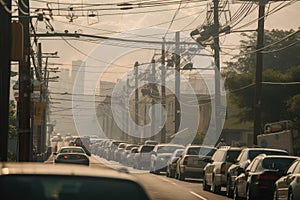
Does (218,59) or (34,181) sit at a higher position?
(218,59)

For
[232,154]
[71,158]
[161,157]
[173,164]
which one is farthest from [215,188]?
[161,157]

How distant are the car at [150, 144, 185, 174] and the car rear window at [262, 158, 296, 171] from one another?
76.1 ft

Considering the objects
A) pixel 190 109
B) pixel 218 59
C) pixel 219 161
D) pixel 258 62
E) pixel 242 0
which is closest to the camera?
pixel 219 161

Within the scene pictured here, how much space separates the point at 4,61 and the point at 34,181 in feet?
56.7

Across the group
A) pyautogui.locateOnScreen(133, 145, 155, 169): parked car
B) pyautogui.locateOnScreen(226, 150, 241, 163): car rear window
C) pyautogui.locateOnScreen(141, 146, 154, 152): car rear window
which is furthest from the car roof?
pyautogui.locateOnScreen(141, 146, 154, 152): car rear window

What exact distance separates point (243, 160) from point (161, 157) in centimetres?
2104

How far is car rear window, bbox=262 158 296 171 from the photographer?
25.8 meters

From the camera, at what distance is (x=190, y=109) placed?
368ft

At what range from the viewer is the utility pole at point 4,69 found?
25984 millimetres

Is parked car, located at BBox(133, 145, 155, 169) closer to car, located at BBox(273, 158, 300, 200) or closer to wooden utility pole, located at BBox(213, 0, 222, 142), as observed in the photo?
wooden utility pole, located at BBox(213, 0, 222, 142)

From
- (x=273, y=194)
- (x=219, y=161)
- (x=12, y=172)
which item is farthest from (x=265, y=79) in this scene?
(x=12, y=172)

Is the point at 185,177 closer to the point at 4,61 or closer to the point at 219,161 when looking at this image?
the point at 219,161

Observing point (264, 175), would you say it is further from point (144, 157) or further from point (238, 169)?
point (144, 157)

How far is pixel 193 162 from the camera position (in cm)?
4188
